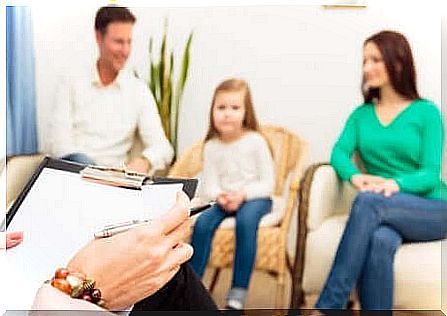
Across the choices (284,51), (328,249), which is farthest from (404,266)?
(284,51)

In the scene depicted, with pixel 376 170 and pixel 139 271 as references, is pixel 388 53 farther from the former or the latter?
pixel 139 271

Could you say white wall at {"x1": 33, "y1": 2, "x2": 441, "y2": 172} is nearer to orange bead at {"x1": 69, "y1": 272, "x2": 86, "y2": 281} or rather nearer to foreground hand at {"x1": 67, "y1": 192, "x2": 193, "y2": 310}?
foreground hand at {"x1": 67, "y1": 192, "x2": 193, "y2": 310}

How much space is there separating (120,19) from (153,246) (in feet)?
1.59

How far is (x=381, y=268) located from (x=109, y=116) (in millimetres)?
658

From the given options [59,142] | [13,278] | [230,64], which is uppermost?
[230,64]

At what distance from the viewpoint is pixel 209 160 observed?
1746mm

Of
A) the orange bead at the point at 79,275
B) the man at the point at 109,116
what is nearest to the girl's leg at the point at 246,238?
the man at the point at 109,116

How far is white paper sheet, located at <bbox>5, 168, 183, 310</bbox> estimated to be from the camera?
5.58ft

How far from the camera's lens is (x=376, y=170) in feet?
5.67

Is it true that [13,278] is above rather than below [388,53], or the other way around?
below

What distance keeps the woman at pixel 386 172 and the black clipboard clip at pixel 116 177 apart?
412 millimetres

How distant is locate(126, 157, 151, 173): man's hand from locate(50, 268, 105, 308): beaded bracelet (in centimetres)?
26

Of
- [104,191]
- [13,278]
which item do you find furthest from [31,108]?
[13,278]

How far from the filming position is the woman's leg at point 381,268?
1699 mm
